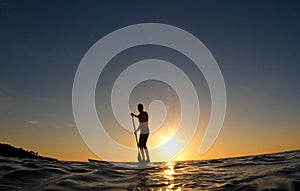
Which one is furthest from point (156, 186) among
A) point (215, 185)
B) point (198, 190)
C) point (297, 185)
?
point (297, 185)

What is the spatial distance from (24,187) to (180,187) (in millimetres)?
3611

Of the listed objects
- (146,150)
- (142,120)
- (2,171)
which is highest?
(142,120)

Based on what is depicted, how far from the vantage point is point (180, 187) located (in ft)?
20.4

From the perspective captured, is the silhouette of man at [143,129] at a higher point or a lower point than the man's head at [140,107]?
lower

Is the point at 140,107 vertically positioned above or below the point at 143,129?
above

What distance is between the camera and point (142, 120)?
19281 millimetres

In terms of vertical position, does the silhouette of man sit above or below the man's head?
below

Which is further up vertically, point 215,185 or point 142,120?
point 142,120

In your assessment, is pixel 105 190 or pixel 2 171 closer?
pixel 105 190

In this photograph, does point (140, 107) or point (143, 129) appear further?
point (143, 129)

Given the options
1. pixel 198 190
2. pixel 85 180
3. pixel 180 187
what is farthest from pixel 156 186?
pixel 85 180

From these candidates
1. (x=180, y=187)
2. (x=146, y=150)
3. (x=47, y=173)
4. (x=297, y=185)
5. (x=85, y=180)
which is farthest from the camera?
(x=146, y=150)

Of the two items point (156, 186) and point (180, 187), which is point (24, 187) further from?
point (180, 187)

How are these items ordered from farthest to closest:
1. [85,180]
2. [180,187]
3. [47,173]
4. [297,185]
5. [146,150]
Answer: [146,150] < [47,173] < [85,180] < [180,187] < [297,185]
